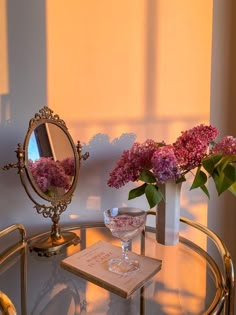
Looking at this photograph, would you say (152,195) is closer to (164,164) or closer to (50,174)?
(164,164)

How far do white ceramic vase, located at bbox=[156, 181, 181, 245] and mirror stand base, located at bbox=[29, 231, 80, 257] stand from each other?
1.03 ft

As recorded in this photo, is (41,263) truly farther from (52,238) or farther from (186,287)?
(186,287)

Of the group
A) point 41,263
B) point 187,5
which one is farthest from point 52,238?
point 187,5

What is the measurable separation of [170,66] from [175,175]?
0.60 metres

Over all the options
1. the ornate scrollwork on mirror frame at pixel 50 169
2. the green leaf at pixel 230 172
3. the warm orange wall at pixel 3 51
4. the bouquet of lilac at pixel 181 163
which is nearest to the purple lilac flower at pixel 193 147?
the bouquet of lilac at pixel 181 163

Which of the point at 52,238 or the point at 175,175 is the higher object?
the point at 175,175

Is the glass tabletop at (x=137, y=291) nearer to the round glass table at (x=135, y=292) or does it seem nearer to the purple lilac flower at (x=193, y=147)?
the round glass table at (x=135, y=292)

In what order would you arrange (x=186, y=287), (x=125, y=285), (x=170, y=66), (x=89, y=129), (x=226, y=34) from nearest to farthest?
1. (x=125, y=285)
2. (x=186, y=287)
3. (x=89, y=129)
4. (x=170, y=66)
5. (x=226, y=34)

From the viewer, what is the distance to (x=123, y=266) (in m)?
0.83

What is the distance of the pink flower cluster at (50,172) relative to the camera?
38.2 inches

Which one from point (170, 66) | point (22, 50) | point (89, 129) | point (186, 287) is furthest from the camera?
point (170, 66)

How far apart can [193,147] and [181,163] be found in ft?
0.20

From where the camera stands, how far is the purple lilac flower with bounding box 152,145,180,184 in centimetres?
84

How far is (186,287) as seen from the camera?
0.87m
